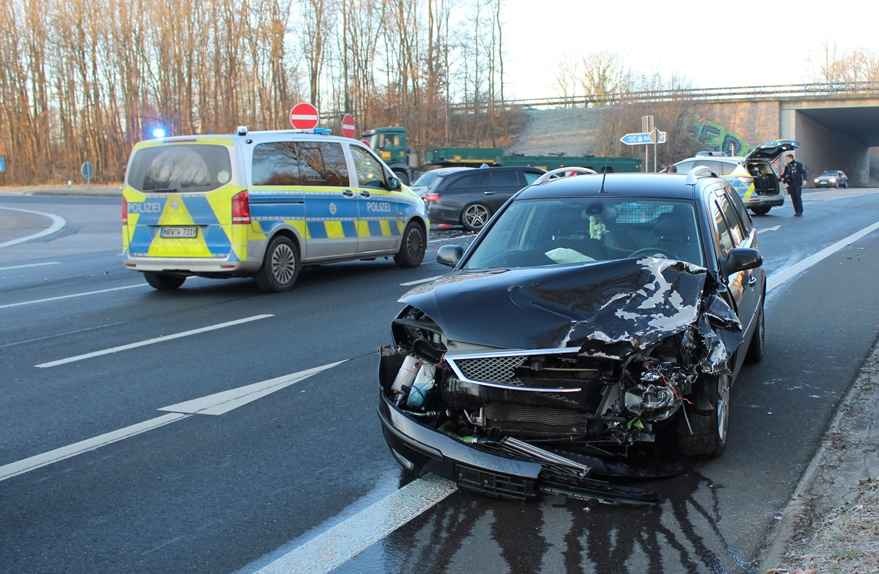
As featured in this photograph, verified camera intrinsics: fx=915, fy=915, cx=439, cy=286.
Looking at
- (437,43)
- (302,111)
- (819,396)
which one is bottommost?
(819,396)

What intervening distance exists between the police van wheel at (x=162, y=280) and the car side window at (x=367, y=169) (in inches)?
115

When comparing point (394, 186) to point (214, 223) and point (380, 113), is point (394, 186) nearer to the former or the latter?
point (214, 223)

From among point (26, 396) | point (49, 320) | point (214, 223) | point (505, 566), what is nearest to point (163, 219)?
point (214, 223)

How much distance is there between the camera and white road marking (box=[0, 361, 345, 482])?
16.4ft

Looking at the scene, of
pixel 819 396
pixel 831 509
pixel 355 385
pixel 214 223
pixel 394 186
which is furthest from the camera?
pixel 394 186

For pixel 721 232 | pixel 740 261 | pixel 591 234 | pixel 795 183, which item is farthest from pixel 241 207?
pixel 795 183

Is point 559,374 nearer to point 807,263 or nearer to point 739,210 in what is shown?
point 739,210

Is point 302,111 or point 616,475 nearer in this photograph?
point 616,475

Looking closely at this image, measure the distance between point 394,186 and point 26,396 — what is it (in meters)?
8.30

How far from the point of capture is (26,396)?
6527 millimetres

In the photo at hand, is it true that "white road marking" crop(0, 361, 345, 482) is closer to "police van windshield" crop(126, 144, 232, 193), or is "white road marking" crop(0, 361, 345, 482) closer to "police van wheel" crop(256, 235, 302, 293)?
"police van wheel" crop(256, 235, 302, 293)

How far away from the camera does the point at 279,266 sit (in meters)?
11.9

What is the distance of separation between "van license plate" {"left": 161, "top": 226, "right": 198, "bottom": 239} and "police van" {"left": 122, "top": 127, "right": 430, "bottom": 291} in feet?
0.04

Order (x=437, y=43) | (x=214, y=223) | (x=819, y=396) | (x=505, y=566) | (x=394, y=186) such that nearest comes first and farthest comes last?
(x=505, y=566), (x=819, y=396), (x=214, y=223), (x=394, y=186), (x=437, y=43)
